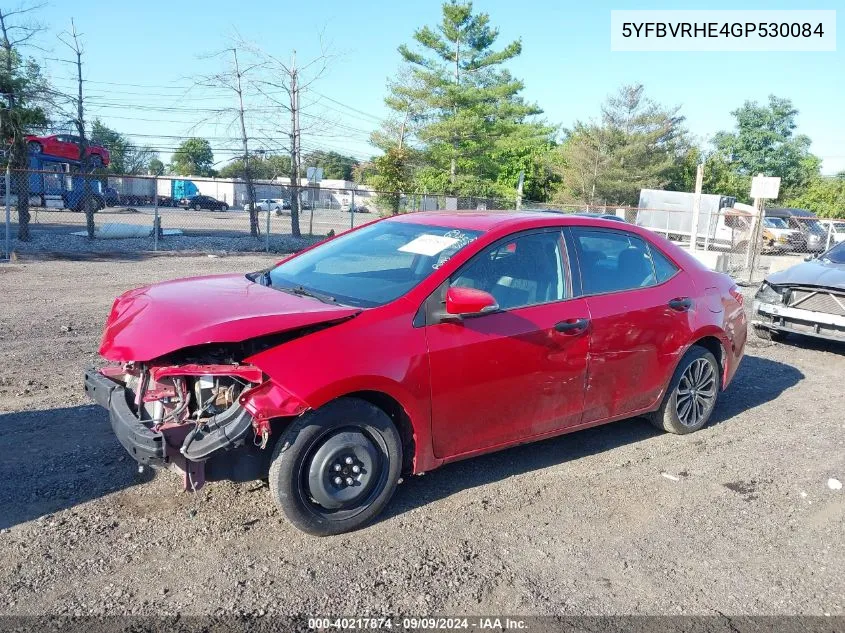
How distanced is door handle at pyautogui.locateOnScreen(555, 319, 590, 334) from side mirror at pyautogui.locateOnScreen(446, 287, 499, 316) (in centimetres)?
68

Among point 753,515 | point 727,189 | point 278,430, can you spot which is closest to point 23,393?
point 278,430

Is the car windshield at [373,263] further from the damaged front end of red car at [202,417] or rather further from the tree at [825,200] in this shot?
the tree at [825,200]

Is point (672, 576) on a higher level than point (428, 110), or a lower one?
lower

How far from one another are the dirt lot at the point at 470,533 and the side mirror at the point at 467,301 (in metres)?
1.18

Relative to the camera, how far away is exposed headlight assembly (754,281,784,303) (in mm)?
8969

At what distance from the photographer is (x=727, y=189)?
53.0m

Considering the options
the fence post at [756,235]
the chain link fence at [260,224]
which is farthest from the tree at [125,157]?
the fence post at [756,235]

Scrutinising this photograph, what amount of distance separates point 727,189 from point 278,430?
55460mm

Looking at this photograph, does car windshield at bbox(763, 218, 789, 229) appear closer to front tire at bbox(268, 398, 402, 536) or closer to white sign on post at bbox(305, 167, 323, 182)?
white sign on post at bbox(305, 167, 323, 182)

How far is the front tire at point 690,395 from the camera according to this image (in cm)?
539

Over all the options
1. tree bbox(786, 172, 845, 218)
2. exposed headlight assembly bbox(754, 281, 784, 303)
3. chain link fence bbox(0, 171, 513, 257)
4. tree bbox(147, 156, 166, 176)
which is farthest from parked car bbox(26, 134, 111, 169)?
tree bbox(147, 156, 166, 176)

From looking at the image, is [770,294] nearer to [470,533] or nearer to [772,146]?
[470,533]

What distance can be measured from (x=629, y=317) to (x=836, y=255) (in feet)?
20.3

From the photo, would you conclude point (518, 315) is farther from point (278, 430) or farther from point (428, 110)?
point (428, 110)
